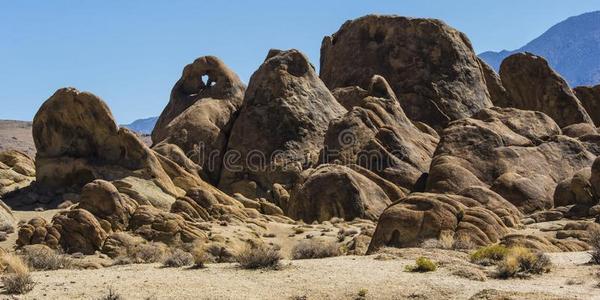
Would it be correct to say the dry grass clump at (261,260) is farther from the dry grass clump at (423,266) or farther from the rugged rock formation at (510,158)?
the rugged rock formation at (510,158)

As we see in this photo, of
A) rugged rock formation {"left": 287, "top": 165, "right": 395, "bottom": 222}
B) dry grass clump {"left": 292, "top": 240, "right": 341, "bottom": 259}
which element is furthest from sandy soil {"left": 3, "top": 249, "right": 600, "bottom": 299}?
rugged rock formation {"left": 287, "top": 165, "right": 395, "bottom": 222}

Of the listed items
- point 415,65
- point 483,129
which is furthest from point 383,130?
point 415,65

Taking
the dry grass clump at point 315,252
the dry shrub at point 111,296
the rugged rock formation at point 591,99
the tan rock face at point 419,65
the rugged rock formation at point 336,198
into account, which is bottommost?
the rugged rock formation at point 336,198

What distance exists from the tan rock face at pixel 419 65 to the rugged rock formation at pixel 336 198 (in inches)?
851

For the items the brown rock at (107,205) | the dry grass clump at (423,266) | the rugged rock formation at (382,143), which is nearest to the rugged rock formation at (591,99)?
the rugged rock formation at (382,143)

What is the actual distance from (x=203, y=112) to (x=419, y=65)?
19.0 m

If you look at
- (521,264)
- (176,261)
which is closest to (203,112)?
(176,261)

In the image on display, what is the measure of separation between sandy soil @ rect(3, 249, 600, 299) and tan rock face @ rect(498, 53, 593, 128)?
45916 mm

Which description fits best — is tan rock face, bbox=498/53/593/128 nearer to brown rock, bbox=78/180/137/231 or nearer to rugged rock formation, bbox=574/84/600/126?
rugged rock formation, bbox=574/84/600/126

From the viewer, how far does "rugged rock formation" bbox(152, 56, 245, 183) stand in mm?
55844

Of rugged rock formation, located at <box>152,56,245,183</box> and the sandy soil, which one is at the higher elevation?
rugged rock formation, located at <box>152,56,245,183</box>

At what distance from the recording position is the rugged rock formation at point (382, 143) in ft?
143

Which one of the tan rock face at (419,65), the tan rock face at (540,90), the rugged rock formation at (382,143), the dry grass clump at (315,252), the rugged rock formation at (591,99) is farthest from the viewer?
the rugged rock formation at (591,99)

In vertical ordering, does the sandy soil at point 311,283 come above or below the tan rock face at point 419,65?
below
